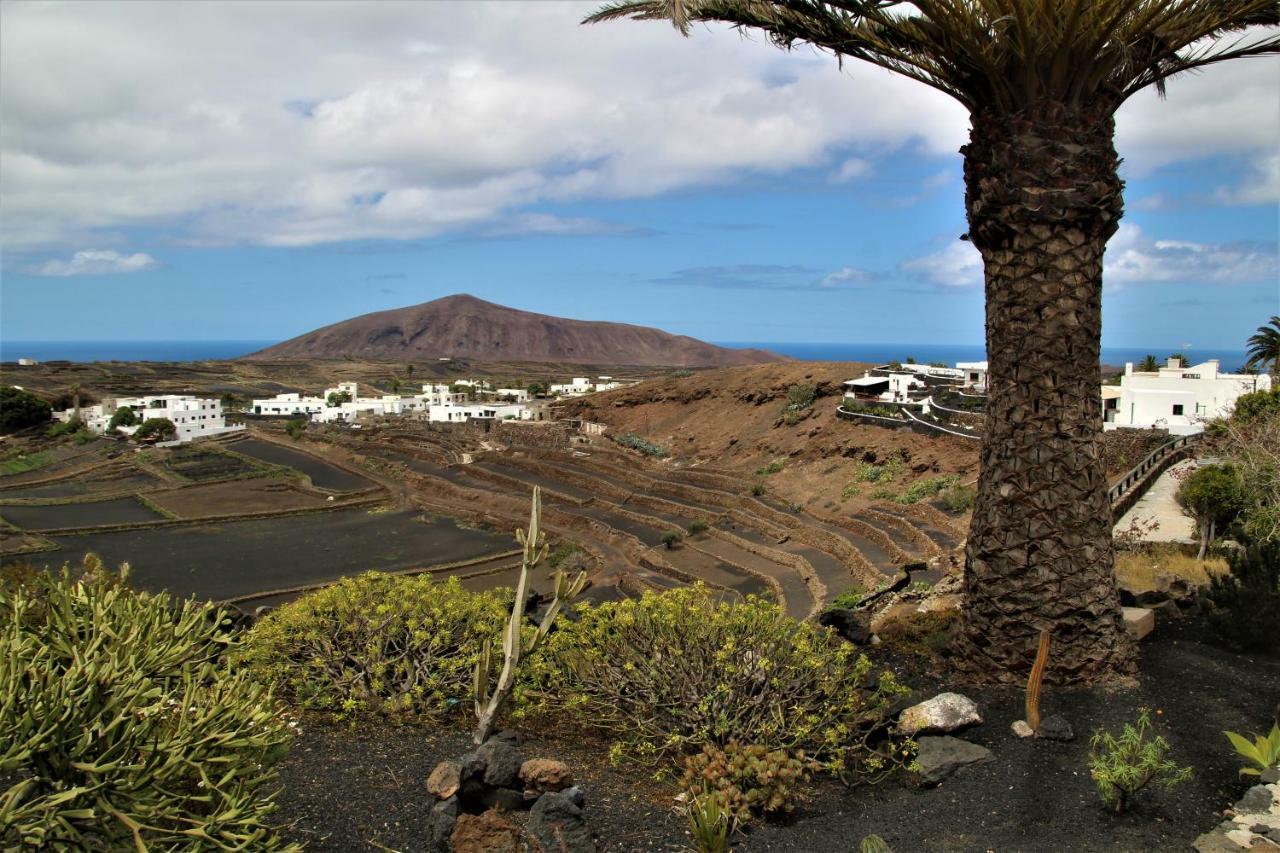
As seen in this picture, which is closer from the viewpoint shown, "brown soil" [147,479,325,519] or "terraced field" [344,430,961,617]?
"terraced field" [344,430,961,617]

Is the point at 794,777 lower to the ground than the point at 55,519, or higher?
higher

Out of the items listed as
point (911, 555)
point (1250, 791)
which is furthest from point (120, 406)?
point (1250, 791)

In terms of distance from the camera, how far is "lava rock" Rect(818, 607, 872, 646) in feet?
26.1

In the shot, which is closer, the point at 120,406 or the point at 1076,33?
the point at 1076,33

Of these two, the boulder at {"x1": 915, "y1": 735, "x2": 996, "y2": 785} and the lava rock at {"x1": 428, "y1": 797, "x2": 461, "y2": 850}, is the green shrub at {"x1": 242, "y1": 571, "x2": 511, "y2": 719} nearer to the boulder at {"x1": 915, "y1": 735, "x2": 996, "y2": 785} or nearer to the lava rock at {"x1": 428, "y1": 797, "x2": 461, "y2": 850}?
the lava rock at {"x1": 428, "y1": 797, "x2": 461, "y2": 850}

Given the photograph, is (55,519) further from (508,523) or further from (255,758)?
(255,758)

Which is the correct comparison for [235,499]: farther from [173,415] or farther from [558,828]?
[558,828]

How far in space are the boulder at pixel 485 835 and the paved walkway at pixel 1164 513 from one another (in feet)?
49.1

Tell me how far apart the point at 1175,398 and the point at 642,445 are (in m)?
28.3

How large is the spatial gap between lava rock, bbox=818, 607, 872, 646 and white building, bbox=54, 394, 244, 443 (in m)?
65.3

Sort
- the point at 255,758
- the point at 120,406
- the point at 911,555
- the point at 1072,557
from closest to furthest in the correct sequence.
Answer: the point at 255,758 < the point at 1072,557 < the point at 911,555 < the point at 120,406

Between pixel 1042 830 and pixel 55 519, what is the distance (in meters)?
45.9

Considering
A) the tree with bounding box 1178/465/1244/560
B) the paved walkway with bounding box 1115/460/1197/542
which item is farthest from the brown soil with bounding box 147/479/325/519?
the tree with bounding box 1178/465/1244/560

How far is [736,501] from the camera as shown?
34.7 metres
